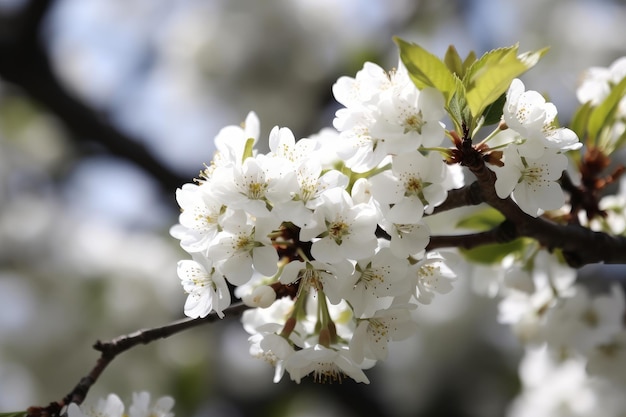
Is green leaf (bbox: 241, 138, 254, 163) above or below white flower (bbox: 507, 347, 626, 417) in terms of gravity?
above

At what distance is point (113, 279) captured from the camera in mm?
3217

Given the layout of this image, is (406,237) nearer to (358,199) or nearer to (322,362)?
(358,199)

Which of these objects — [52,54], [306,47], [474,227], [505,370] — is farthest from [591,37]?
[474,227]

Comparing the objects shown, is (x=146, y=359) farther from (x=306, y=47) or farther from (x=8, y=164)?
(x=306, y=47)

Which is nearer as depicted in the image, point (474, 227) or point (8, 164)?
point (474, 227)

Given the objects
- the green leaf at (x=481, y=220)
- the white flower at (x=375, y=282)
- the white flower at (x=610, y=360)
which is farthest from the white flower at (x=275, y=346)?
the white flower at (x=610, y=360)

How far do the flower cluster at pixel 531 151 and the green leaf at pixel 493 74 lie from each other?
0.13 ft

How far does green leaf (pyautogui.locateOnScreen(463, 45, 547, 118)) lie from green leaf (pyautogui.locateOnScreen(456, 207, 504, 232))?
38cm

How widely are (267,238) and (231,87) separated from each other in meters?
2.87

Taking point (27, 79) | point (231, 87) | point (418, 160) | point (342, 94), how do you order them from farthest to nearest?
point (231, 87) < point (27, 79) < point (342, 94) < point (418, 160)

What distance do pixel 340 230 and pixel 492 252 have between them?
45cm

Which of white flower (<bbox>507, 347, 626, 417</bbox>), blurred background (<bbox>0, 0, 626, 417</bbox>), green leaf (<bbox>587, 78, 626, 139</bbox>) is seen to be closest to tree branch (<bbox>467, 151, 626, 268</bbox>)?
green leaf (<bbox>587, 78, 626, 139</bbox>)

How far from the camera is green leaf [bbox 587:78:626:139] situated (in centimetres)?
109

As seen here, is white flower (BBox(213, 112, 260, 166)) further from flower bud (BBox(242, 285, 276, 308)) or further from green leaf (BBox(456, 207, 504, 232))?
green leaf (BBox(456, 207, 504, 232))
